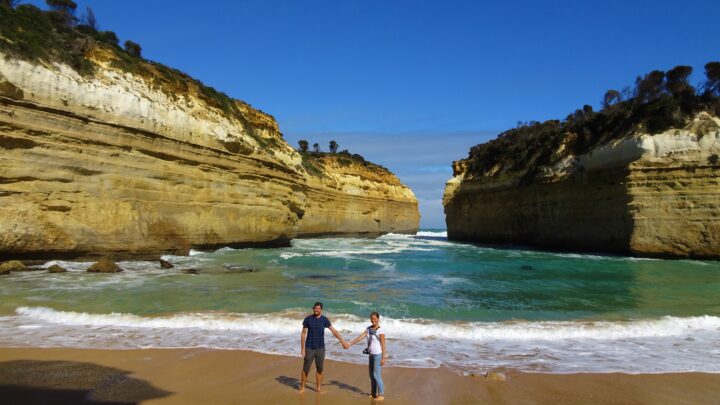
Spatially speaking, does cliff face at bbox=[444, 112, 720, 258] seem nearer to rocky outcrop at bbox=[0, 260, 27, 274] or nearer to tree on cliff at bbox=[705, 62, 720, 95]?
tree on cliff at bbox=[705, 62, 720, 95]

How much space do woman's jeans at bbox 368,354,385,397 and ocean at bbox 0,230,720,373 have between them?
1145mm

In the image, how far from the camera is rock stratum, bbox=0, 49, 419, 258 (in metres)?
12.8

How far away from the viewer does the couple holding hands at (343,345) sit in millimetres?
4566

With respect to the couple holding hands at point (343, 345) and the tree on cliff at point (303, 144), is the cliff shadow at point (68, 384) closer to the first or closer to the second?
the couple holding hands at point (343, 345)

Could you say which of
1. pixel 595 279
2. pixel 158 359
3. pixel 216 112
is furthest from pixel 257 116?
pixel 158 359

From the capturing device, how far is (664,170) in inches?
755

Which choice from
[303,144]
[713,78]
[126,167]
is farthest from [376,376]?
[303,144]

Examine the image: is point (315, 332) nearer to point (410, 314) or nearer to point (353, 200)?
point (410, 314)

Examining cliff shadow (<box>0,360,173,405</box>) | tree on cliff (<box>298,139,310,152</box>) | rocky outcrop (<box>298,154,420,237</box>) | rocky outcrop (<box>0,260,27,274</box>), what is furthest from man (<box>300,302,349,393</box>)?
tree on cliff (<box>298,139,310,152</box>)

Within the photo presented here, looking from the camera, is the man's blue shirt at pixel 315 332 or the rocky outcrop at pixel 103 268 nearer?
the man's blue shirt at pixel 315 332

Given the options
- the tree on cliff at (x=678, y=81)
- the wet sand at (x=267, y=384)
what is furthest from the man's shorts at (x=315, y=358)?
the tree on cliff at (x=678, y=81)

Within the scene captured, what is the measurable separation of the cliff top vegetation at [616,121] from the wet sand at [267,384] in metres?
19.2

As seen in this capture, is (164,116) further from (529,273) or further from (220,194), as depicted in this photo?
(529,273)

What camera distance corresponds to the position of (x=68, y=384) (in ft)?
15.3
